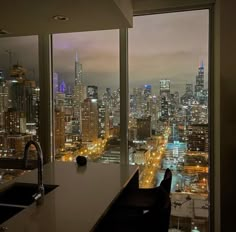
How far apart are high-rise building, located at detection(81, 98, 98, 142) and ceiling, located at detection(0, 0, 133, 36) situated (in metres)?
1.01

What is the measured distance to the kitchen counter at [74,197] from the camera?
1360mm

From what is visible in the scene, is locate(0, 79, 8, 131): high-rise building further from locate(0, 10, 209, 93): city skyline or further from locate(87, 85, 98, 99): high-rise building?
locate(87, 85, 98, 99): high-rise building

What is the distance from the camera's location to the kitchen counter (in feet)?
4.46

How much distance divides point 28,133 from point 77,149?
804 mm

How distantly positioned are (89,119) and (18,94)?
1.16 m

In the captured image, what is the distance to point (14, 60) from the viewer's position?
3982mm

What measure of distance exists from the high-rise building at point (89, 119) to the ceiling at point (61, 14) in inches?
39.9

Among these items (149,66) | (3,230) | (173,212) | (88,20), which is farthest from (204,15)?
(3,230)

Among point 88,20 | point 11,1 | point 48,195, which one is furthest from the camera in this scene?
point 88,20

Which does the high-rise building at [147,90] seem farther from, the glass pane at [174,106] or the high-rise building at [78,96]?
the high-rise building at [78,96]

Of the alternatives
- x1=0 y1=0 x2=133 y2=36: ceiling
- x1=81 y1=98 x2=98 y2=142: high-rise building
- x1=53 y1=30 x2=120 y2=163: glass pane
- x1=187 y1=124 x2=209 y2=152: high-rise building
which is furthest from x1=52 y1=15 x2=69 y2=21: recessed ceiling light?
x1=187 y1=124 x2=209 y2=152: high-rise building

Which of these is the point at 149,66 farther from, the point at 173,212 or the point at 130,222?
the point at 130,222

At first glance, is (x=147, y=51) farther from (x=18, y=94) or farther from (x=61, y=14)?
(x=18, y=94)

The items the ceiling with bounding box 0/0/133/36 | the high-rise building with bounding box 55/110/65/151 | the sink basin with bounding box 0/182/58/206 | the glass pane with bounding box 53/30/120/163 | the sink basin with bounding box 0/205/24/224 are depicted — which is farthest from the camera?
the high-rise building with bounding box 55/110/65/151
